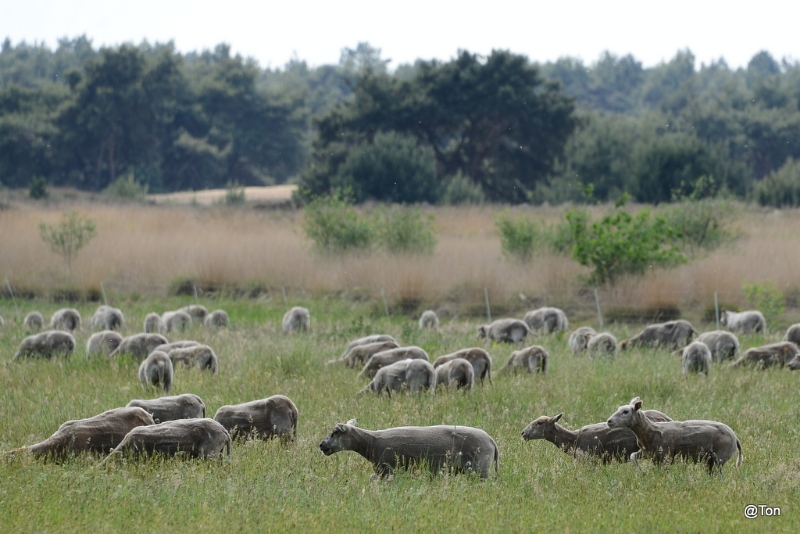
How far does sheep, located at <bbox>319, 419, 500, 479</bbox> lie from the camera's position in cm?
897

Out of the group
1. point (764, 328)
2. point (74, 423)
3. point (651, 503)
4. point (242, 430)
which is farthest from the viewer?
point (764, 328)

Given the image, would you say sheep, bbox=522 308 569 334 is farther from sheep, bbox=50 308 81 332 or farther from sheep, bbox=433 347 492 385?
sheep, bbox=50 308 81 332

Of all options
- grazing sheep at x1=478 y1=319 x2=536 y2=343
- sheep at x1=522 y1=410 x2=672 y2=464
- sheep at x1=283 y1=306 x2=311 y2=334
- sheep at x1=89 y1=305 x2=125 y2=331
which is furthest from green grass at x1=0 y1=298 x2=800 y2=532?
sheep at x1=89 y1=305 x2=125 y2=331

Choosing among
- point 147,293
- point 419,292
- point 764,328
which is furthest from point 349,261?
point 764,328

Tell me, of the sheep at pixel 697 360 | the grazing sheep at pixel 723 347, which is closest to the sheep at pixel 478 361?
the sheep at pixel 697 360

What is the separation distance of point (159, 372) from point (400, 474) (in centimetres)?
512

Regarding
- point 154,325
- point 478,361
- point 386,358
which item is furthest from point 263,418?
point 154,325

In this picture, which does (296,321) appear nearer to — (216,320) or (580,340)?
(216,320)

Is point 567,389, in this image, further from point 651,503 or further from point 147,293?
point 147,293

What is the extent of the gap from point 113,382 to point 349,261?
1492cm

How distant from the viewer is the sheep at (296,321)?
70.2ft

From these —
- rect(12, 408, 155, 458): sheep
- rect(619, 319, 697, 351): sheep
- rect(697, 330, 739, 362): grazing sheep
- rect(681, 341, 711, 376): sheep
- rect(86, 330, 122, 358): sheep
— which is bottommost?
rect(619, 319, 697, 351): sheep

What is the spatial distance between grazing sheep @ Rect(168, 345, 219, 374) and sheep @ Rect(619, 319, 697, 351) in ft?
23.5

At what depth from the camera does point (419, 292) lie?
25828 mm
